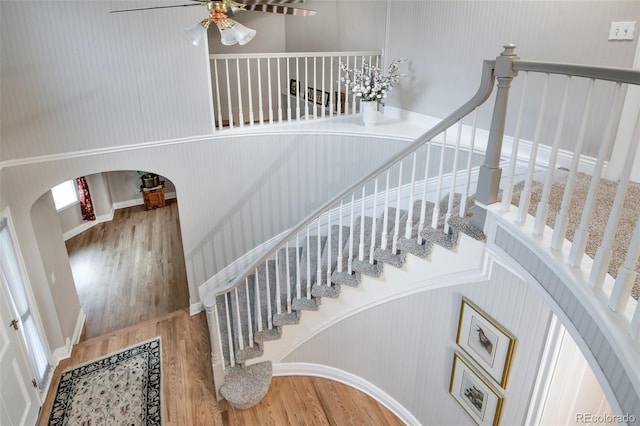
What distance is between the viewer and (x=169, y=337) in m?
4.62

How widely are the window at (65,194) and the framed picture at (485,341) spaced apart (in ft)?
24.4

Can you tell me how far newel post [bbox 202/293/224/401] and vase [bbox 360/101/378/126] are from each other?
2.73 meters

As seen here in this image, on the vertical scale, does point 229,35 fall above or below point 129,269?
above

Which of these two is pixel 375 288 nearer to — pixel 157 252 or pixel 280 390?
pixel 280 390

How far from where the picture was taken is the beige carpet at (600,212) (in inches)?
73.1

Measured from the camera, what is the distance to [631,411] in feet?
4.30

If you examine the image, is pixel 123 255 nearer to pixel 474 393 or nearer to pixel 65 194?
pixel 65 194

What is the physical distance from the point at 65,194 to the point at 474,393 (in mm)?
7831

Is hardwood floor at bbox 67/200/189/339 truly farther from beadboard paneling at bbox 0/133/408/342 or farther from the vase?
the vase

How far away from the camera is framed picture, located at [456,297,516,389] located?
2.51 m

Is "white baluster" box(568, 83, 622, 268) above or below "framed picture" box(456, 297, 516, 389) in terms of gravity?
above

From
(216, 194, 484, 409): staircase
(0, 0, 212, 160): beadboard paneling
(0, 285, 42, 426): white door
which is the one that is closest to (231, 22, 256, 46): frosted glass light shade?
(216, 194, 484, 409): staircase

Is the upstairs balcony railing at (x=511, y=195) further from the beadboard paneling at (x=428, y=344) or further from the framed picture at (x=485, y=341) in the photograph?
the framed picture at (x=485, y=341)

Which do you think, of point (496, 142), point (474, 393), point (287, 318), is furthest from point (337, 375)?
point (496, 142)
